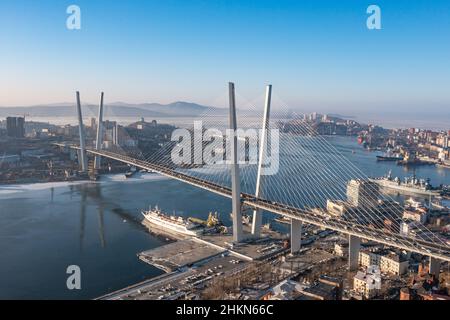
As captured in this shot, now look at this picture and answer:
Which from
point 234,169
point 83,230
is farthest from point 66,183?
point 234,169

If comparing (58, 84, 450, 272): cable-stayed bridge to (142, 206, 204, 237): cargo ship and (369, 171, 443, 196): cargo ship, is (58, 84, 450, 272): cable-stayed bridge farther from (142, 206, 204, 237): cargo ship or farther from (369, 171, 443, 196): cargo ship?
(369, 171, 443, 196): cargo ship

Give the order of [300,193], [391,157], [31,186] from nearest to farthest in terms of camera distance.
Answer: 1. [300,193]
2. [31,186]
3. [391,157]

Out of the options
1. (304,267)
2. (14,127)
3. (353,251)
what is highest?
(14,127)

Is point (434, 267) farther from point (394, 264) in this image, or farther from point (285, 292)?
point (285, 292)

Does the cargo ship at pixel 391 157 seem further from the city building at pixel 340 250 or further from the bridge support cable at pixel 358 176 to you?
the city building at pixel 340 250

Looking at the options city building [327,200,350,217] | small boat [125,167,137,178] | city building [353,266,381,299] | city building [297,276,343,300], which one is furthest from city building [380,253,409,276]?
small boat [125,167,137,178]
